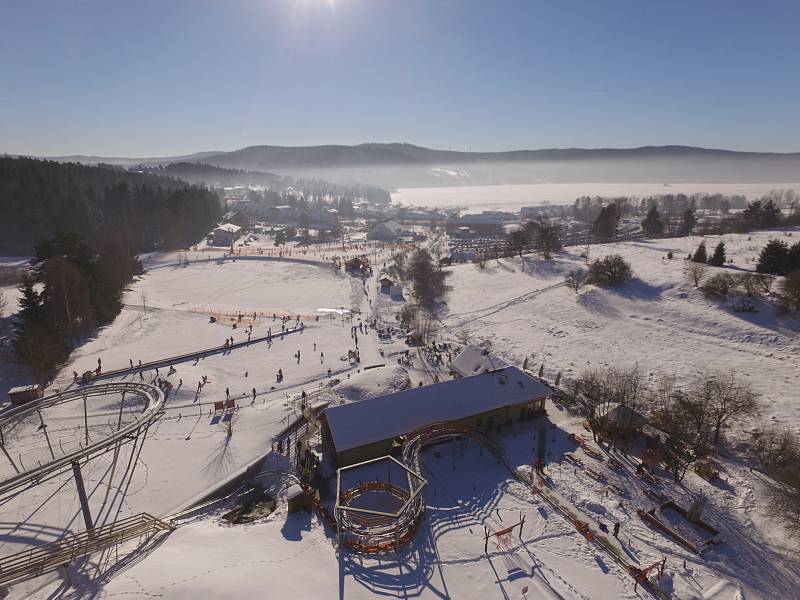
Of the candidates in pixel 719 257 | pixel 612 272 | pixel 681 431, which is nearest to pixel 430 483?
pixel 681 431

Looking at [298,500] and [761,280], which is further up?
[761,280]

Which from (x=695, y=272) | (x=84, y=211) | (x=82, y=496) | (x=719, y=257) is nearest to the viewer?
(x=82, y=496)

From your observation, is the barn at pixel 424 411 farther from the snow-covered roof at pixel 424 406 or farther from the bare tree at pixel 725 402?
the bare tree at pixel 725 402

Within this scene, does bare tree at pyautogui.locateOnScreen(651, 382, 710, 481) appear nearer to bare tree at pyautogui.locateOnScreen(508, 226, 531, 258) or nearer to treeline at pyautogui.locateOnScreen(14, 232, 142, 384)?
treeline at pyautogui.locateOnScreen(14, 232, 142, 384)

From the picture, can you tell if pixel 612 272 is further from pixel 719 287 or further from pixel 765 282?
pixel 765 282

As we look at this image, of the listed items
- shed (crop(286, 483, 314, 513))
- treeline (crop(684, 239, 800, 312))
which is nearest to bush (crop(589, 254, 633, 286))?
treeline (crop(684, 239, 800, 312))

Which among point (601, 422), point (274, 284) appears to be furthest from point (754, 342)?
point (274, 284)

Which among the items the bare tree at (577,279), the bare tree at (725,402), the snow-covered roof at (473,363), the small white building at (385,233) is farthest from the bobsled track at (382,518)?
the small white building at (385,233)

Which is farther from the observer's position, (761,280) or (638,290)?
(638,290)
